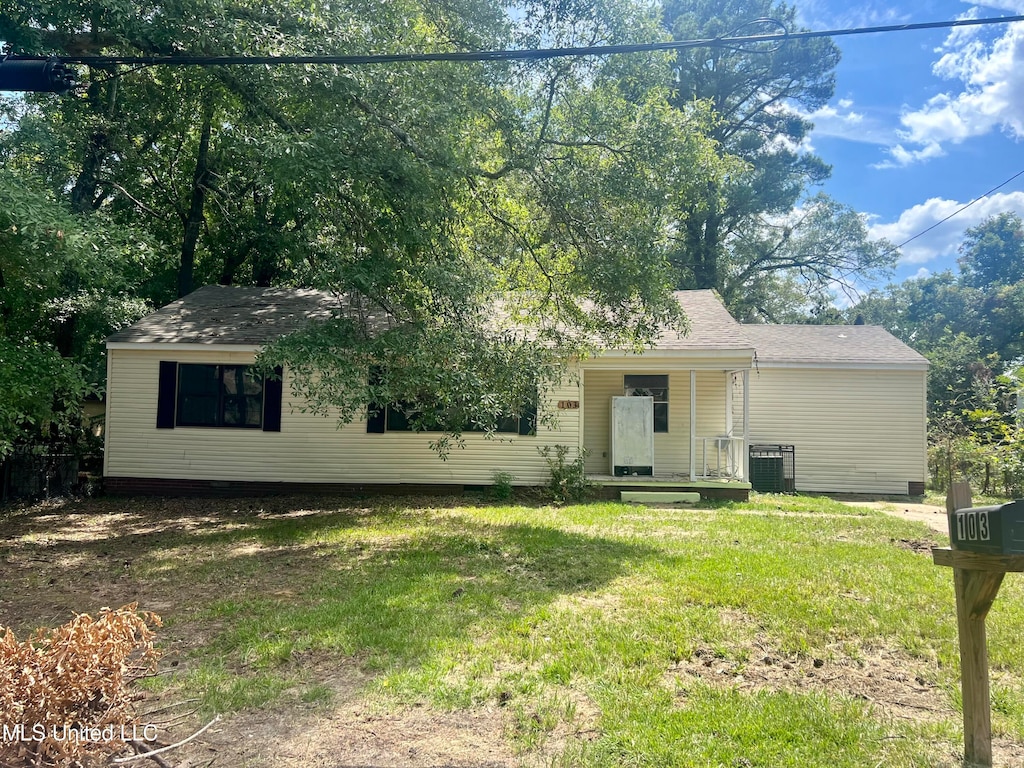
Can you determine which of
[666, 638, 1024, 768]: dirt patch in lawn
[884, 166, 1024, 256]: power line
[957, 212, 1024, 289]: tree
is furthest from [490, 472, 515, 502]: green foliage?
[957, 212, 1024, 289]: tree

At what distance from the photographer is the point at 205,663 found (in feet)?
13.3

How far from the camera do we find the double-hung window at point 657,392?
44.6 feet

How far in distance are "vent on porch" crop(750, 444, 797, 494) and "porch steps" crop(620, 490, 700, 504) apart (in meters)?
2.58

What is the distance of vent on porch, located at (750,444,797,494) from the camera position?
1338cm

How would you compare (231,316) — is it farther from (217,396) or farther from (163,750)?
(163,750)

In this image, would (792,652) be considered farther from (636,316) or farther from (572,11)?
(572,11)

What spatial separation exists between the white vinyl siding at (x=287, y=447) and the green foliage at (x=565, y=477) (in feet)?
0.58

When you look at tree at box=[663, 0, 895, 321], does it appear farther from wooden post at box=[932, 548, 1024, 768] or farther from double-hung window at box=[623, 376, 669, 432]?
wooden post at box=[932, 548, 1024, 768]

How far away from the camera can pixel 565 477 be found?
1162cm

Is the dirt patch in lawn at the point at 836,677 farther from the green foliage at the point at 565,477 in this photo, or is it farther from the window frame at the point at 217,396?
the window frame at the point at 217,396

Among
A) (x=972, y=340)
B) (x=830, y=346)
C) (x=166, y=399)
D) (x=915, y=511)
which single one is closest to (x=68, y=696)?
(x=166, y=399)

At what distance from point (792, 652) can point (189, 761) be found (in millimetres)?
3538

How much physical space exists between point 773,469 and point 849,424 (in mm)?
2075

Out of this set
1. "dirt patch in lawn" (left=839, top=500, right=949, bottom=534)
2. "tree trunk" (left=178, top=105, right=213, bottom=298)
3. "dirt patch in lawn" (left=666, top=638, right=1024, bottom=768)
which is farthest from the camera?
"tree trunk" (left=178, top=105, right=213, bottom=298)
